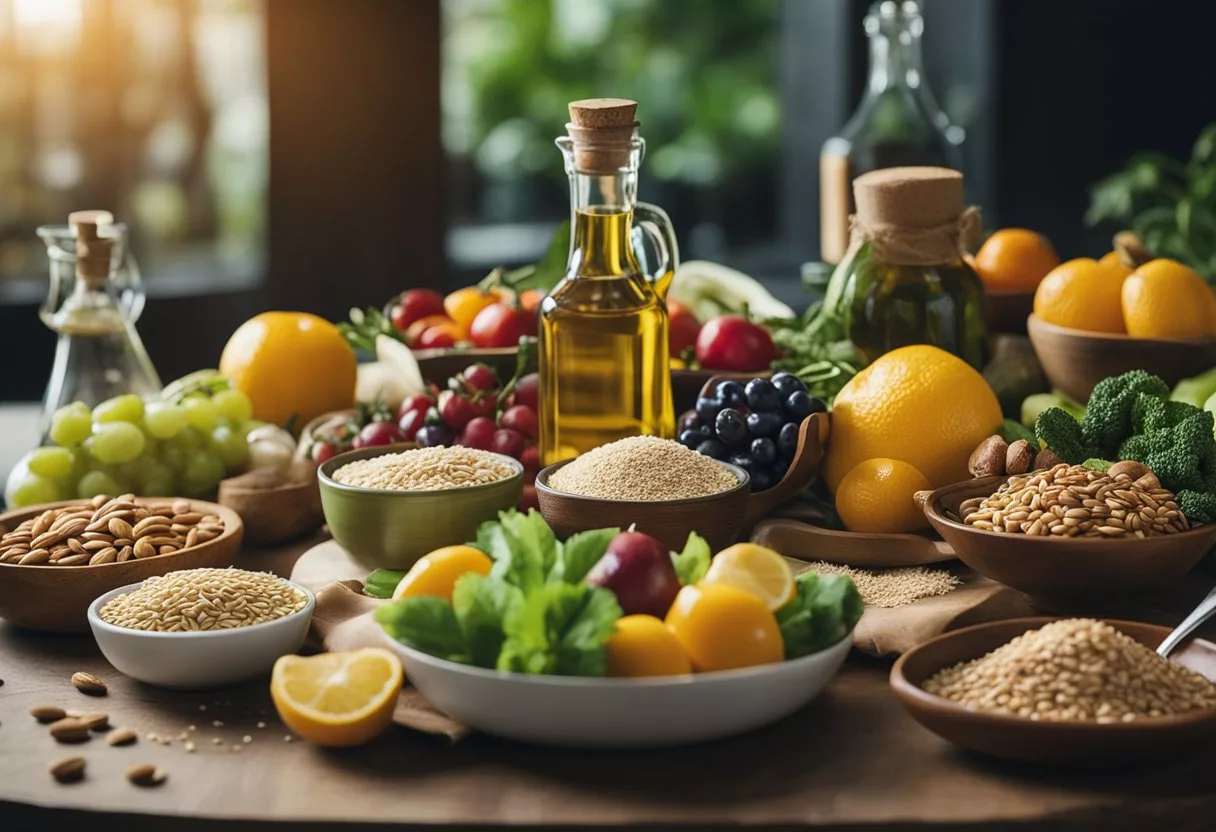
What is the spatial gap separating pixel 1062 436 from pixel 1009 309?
19.4 inches

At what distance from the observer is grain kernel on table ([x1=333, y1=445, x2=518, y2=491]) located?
1.38m

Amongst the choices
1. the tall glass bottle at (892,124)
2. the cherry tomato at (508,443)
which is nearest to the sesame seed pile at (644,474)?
the cherry tomato at (508,443)

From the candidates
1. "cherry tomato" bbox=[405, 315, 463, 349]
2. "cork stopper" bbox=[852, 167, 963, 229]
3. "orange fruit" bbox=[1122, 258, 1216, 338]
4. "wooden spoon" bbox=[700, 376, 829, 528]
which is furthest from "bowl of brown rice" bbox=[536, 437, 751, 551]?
"cherry tomato" bbox=[405, 315, 463, 349]

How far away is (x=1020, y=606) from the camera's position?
4.16 ft

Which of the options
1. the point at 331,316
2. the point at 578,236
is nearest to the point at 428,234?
the point at 331,316

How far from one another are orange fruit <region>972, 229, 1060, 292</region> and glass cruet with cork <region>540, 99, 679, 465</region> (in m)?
0.57

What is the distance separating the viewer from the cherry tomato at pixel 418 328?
1.96m

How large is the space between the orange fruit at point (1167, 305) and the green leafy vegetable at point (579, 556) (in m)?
0.81

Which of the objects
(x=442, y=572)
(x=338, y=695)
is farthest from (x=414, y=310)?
(x=338, y=695)

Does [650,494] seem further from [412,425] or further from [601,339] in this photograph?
[412,425]

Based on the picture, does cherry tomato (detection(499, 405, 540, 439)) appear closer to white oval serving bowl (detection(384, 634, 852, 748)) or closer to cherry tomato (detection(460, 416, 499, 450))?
cherry tomato (detection(460, 416, 499, 450))

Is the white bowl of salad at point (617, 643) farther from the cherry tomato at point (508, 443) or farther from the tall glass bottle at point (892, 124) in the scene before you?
the tall glass bottle at point (892, 124)

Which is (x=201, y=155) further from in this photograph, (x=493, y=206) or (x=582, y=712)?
(x=582, y=712)

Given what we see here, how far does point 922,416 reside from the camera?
143 centimetres
